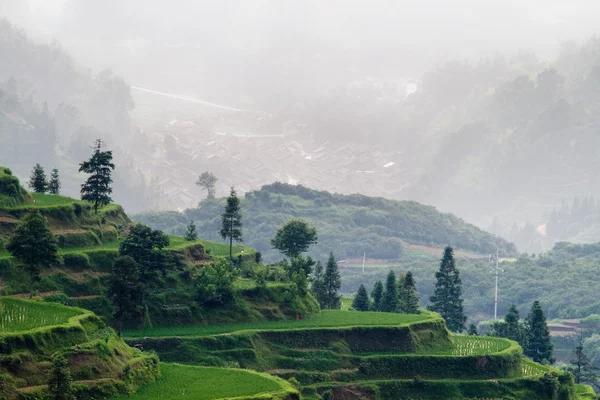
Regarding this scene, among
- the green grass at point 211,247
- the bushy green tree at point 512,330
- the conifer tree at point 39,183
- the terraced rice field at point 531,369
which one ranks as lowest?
the terraced rice field at point 531,369

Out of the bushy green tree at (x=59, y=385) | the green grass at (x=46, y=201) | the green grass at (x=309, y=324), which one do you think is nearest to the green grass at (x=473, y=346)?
the green grass at (x=309, y=324)

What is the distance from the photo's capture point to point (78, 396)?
10038 centimetres

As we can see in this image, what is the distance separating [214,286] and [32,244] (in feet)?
87.1

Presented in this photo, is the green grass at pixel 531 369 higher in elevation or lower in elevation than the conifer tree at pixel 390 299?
lower

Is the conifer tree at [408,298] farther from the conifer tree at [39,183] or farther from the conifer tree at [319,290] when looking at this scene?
the conifer tree at [39,183]

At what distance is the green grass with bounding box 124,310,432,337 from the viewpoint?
449ft

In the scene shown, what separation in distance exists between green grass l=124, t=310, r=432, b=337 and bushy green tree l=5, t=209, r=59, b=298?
13.5 m

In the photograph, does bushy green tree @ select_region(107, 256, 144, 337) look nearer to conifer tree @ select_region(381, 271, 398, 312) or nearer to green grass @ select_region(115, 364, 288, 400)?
green grass @ select_region(115, 364, 288, 400)

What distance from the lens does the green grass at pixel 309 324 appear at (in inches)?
5394

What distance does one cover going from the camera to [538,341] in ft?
605

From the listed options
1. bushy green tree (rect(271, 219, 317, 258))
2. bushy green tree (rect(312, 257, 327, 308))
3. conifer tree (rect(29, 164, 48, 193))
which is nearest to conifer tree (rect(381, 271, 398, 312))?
bushy green tree (rect(312, 257, 327, 308))

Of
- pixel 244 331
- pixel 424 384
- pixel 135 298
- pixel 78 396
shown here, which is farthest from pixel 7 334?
pixel 424 384

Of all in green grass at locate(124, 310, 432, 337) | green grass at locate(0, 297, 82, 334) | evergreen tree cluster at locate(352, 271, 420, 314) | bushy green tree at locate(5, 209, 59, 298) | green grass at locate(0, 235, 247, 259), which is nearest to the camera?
green grass at locate(0, 297, 82, 334)

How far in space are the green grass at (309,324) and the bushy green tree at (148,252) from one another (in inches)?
219
